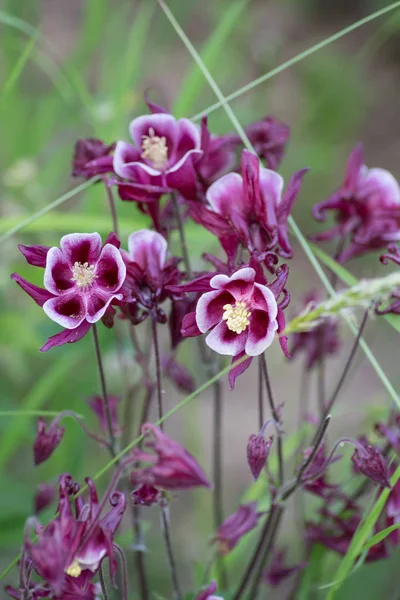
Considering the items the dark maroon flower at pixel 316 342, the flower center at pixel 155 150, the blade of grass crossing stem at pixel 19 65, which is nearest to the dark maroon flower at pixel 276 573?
the dark maroon flower at pixel 316 342

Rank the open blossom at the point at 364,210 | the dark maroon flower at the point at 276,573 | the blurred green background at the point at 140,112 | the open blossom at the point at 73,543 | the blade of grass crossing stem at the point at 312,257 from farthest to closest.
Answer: the blurred green background at the point at 140,112
the dark maroon flower at the point at 276,573
the open blossom at the point at 364,210
the blade of grass crossing stem at the point at 312,257
the open blossom at the point at 73,543

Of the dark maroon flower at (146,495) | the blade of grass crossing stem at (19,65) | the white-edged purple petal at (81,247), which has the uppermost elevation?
the blade of grass crossing stem at (19,65)

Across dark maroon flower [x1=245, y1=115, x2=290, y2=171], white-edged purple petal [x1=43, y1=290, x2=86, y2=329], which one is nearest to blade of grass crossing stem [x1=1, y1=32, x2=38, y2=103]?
dark maroon flower [x1=245, y1=115, x2=290, y2=171]

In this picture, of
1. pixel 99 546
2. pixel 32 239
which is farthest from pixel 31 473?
pixel 99 546

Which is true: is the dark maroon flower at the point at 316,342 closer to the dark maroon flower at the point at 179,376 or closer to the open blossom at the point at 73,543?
the dark maroon flower at the point at 179,376

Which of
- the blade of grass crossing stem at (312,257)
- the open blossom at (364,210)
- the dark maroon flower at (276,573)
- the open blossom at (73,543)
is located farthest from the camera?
the dark maroon flower at (276,573)

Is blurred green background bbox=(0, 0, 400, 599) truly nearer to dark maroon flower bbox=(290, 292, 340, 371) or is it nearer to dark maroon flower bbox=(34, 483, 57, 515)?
dark maroon flower bbox=(34, 483, 57, 515)
